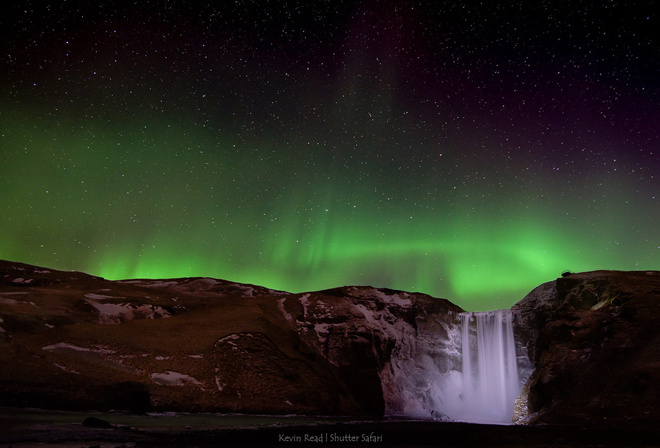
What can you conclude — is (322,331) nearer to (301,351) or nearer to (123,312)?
(301,351)

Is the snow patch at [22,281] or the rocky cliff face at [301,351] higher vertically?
the snow patch at [22,281]

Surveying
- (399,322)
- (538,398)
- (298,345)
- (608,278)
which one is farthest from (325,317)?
(608,278)

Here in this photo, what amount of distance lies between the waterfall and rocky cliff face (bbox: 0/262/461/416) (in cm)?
195

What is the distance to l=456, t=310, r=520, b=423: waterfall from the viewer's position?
36.1 meters

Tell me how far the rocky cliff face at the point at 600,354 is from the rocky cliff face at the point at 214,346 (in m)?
11.9

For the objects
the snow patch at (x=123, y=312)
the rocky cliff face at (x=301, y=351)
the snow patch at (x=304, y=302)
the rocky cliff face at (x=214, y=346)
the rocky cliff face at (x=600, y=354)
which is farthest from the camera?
the snow patch at (x=304, y=302)

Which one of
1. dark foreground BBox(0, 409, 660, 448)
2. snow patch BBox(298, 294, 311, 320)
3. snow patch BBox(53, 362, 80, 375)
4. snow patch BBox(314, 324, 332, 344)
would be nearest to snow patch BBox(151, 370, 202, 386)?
snow patch BBox(53, 362, 80, 375)

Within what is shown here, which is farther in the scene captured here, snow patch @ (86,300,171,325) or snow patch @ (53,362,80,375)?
snow patch @ (86,300,171,325)

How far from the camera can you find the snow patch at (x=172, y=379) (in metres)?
21.8

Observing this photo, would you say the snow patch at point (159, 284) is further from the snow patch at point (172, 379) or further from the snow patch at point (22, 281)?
the snow patch at point (172, 379)

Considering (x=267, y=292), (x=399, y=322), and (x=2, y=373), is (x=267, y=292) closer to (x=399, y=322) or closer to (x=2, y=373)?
(x=399, y=322)

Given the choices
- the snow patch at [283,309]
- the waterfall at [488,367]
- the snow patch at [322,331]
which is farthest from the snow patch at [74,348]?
the waterfall at [488,367]

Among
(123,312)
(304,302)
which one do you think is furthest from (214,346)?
(304,302)

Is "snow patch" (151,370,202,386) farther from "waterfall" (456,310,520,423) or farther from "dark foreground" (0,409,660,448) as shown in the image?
"waterfall" (456,310,520,423)
